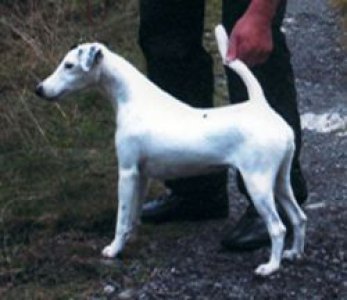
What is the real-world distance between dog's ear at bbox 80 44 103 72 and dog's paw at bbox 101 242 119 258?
1.91 ft

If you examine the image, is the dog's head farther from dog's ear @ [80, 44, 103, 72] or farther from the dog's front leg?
the dog's front leg

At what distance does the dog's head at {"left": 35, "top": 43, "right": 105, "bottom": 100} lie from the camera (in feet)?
13.5

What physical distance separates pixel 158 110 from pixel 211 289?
0.58m

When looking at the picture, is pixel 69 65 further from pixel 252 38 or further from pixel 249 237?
pixel 249 237

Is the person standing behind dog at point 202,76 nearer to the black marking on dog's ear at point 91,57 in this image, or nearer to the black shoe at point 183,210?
the black shoe at point 183,210

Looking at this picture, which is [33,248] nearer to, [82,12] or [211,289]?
[211,289]

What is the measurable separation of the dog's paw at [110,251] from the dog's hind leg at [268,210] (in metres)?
0.48

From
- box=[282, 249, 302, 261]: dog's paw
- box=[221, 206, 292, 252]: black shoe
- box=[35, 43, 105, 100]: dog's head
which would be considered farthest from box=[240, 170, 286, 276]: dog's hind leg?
box=[35, 43, 105, 100]: dog's head

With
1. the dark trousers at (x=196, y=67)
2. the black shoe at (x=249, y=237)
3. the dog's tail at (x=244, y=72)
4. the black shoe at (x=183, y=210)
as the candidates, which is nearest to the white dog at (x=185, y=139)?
the dog's tail at (x=244, y=72)

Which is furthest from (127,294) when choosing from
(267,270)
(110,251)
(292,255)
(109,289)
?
(292,255)

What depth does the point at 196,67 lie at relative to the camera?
456 cm

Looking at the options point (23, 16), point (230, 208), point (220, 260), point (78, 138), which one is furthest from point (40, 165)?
point (23, 16)

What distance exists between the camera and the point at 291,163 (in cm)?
414

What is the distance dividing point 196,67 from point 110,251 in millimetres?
766
